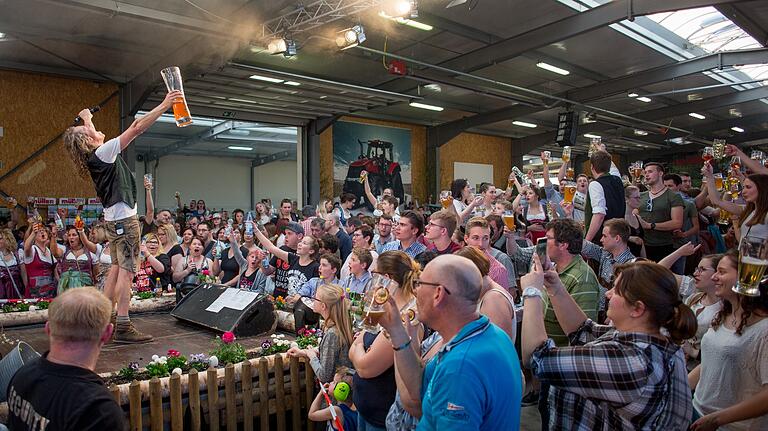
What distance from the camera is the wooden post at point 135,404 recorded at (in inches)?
136

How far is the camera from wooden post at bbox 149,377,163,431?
354cm

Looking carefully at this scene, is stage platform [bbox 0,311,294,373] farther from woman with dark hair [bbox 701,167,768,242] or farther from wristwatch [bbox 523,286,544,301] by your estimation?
woman with dark hair [bbox 701,167,768,242]

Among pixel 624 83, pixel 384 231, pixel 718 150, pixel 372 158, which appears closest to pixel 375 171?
pixel 372 158

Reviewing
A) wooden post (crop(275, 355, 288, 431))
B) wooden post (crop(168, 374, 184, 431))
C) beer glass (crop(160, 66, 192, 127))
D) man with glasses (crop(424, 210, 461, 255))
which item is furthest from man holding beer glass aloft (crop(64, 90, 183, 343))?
man with glasses (crop(424, 210, 461, 255))

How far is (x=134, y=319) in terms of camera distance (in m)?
5.89

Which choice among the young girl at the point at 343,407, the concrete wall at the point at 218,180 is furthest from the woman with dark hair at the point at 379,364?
the concrete wall at the point at 218,180

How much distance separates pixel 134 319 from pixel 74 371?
4.34m

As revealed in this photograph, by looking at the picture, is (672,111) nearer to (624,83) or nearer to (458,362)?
(624,83)

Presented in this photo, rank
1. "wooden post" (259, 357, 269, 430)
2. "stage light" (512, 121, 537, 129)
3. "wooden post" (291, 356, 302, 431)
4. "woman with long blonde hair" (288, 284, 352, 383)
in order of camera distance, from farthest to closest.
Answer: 1. "stage light" (512, 121, 537, 129)
2. "wooden post" (291, 356, 302, 431)
3. "wooden post" (259, 357, 269, 430)
4. "woman with long blonde hair" (288, 284, 352, 383)

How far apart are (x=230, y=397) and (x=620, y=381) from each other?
2.74 metres

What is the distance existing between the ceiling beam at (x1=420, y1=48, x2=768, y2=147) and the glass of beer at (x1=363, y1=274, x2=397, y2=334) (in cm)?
1202

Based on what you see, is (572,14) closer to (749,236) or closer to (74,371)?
(749,236)

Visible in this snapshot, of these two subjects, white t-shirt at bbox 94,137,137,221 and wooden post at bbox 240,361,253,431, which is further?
white t-shirt at bbox 94,137,137,221

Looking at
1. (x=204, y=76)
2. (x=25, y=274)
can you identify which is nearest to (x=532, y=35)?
(x=204, y=76)
